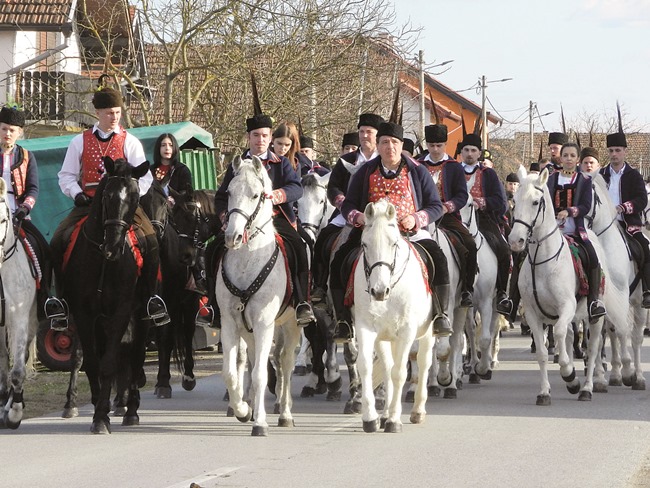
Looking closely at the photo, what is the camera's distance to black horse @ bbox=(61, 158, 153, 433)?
1109 cm

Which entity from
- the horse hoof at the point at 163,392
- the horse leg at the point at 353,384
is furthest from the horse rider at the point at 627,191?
the horse hoof at the point at 163,392

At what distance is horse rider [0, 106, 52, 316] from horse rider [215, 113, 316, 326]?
5.45 feet

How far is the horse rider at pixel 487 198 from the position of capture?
16.1 metres

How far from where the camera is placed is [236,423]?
11.9 m

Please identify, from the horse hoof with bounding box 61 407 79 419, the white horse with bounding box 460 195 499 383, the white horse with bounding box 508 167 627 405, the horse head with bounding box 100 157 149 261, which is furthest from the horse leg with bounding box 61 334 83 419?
the white horse with bounding box 460 195 499 383

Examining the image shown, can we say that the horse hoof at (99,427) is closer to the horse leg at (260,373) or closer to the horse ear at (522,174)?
the horse leg at (260,373)

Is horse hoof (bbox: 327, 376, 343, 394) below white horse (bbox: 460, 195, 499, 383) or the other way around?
below

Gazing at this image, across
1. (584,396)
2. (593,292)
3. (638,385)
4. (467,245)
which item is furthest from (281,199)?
(638,385)

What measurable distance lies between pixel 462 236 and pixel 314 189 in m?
1.78

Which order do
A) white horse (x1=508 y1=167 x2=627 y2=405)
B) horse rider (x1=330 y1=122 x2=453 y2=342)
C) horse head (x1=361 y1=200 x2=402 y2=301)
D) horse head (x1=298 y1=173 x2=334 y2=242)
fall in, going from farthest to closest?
1. horse head (x1=298 y1=173 x2=334 y2=242)
2. white horse (x1=508 y1=167 x2=627 y2=405)
3. horse rider (x1=330 y1=122 x2=453 y2=342)
4. horse head (x1=361 y1=200 x2=402 y2=301)

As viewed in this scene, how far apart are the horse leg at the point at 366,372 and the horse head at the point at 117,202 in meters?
2.22

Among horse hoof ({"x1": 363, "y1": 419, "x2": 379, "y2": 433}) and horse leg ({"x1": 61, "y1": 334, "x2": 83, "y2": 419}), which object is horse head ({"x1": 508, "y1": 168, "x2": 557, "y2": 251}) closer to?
horse hoof ({"x1": 363, "y1": 419, "x2": 379, "y2": 433})

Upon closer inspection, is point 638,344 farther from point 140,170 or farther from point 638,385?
point 140,170

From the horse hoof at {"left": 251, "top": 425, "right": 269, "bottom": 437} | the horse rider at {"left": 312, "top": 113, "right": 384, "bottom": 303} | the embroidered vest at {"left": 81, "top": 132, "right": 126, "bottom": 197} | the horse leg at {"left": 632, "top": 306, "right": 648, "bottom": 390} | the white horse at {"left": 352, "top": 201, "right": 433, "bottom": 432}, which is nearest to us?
the white horse at {"left": 352, "top": 201, "right": 433, "bottom": 432}
